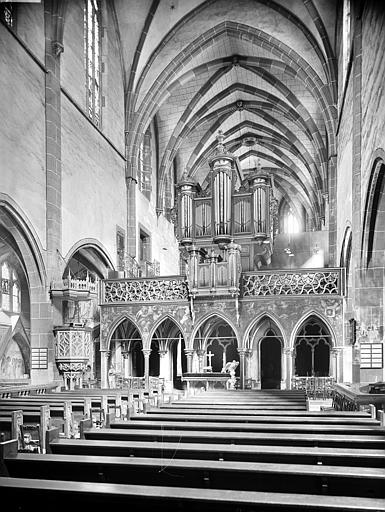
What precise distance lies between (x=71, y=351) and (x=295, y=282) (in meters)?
7.59

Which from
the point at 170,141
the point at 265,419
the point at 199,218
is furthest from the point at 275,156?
the point at 265,419

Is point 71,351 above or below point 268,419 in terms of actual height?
below

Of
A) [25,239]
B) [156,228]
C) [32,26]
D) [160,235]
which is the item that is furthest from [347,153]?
[160,235]

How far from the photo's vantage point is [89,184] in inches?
752

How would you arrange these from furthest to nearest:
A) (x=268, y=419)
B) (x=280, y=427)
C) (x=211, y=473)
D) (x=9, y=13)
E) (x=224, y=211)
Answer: (x=224, y=211), (x=9, y=13), (x=268, y=419), (x=280, y=427), (x=211, y=473)

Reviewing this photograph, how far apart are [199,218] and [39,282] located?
304 inches

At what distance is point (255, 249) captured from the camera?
24922 mm

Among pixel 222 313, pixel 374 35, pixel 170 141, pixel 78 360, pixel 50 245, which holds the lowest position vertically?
pixel 78 360

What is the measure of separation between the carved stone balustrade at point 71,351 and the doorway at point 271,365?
10876 millimetres

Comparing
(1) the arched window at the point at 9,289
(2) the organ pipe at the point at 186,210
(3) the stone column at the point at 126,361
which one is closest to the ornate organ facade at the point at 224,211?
(2) the organ pipe at the point at 186,210

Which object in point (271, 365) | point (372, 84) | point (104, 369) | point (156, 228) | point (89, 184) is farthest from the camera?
point (156, 228)

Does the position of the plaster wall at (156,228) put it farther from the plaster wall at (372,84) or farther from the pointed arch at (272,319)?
the plaster wall at (372,84)

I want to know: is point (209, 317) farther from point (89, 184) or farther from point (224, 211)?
point (89, 184)

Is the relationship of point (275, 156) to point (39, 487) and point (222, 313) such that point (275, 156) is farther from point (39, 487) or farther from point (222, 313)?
point (39, 487)
